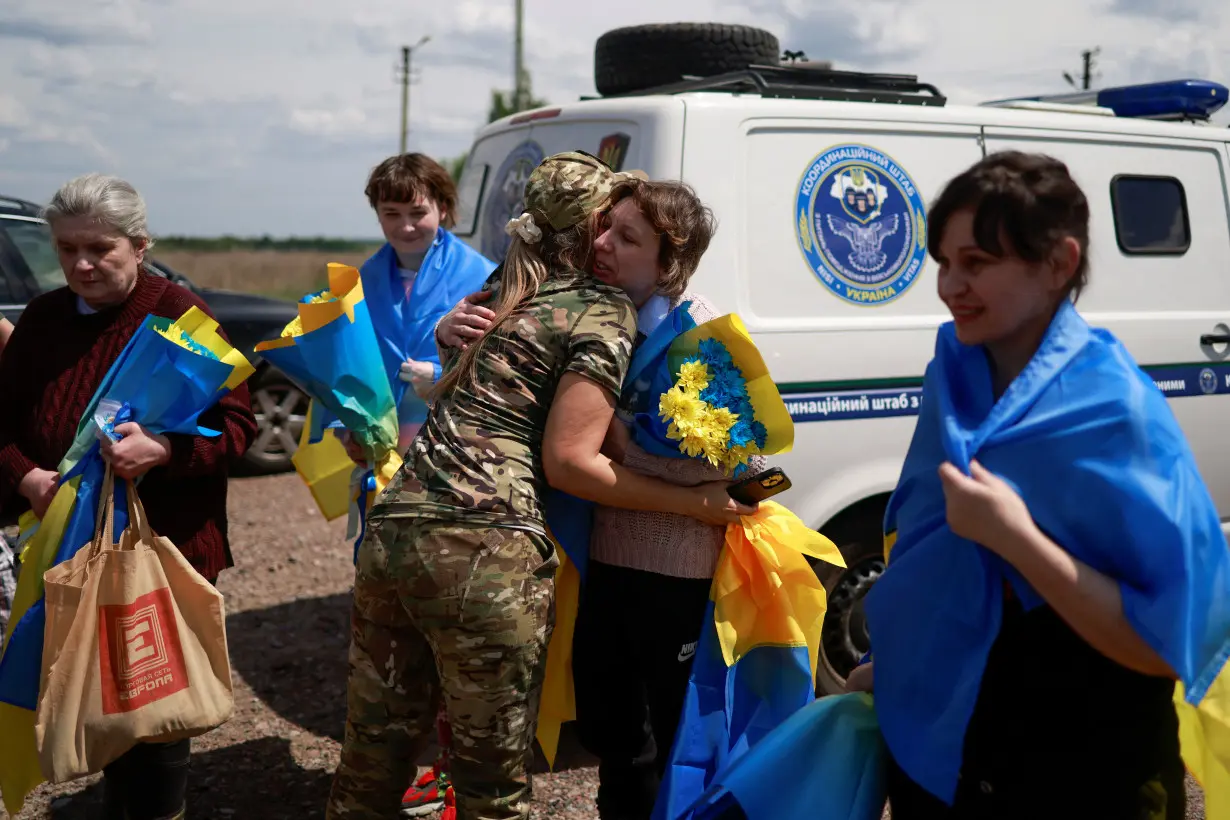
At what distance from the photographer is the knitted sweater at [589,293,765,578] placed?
8.34ft

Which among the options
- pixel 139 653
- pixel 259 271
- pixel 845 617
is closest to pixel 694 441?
pixel 139 653

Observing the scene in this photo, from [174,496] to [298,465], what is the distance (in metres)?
0.96

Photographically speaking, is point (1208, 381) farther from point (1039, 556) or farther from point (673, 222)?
point (1039, 556)

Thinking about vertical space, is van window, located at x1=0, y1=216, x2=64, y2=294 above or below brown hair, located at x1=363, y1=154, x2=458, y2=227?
above

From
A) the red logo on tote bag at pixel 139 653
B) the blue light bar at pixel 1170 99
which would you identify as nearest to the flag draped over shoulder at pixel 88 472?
the red logo on tote bag at pixel 139 653

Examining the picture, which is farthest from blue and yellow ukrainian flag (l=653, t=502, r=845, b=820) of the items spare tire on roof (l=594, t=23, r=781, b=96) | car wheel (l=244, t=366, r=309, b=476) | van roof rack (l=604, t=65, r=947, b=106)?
car wheel (l=244, t=366, r=309, b=476)

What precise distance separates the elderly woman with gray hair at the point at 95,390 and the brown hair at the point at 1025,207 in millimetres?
2092

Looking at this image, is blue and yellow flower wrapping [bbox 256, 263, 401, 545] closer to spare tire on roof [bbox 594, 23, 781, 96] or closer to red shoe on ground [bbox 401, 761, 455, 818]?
red shoe on ground [bbox 401, 761, 455, 818]

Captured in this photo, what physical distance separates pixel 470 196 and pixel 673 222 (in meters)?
2.54

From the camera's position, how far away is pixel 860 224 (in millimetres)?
3873

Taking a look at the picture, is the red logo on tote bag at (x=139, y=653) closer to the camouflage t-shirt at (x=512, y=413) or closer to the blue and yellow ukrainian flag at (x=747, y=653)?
the camouflage t-shirt at (x=512, y=413)

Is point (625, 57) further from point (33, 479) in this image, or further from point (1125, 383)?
point (1125, 383)

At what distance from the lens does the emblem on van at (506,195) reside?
432cm

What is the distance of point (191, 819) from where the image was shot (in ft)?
11.5
